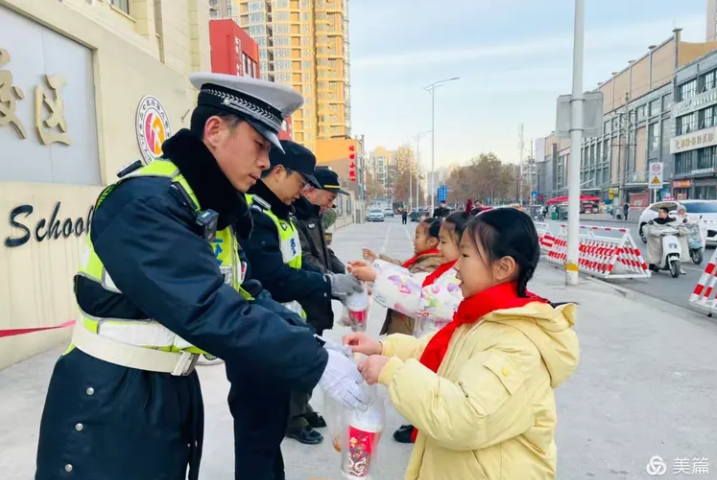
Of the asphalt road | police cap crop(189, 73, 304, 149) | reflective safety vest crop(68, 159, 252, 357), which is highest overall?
police cap crop(189, 73, 304, 149)

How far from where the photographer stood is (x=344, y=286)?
3061 millimetres

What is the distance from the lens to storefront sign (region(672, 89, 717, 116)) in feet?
123

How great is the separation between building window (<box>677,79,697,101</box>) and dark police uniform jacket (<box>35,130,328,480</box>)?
1920 inches

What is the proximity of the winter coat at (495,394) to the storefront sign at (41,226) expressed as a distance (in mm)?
4118

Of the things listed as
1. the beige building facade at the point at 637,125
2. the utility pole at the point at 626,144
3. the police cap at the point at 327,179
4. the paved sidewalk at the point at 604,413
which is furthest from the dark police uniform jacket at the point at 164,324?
the utility pole at the point at 626,144

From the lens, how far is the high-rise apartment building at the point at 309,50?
273 ft

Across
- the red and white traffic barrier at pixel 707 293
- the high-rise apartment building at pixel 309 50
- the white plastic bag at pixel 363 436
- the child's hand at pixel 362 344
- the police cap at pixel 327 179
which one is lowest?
the red and white traffic barrier at pixel 707 293

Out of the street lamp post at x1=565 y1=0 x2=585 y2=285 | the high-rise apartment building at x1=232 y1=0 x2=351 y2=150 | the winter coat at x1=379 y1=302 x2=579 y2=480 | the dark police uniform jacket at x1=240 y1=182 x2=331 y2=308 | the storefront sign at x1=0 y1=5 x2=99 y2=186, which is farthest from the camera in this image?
the high-rise apartment building at x1=232 y1=0 x2=351 y2=150

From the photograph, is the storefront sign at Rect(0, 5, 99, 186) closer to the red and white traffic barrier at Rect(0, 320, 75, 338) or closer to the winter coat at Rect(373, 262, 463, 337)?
the red and white traffic barrier at Rect(0, 320, 75, 338)

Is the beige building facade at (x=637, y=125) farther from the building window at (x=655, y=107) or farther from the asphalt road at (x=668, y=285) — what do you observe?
the asphalt road at (x=668, y=285)

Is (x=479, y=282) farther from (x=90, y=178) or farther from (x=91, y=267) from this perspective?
(x=90, y=178)

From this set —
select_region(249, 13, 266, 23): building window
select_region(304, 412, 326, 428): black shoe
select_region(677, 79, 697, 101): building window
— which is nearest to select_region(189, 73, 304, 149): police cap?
select_region(304, 412, 326, 428): black shoe

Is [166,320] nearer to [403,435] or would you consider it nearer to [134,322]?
[134,322]

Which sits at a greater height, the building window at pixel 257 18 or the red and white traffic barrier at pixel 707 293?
the building window at pixel 257 18
